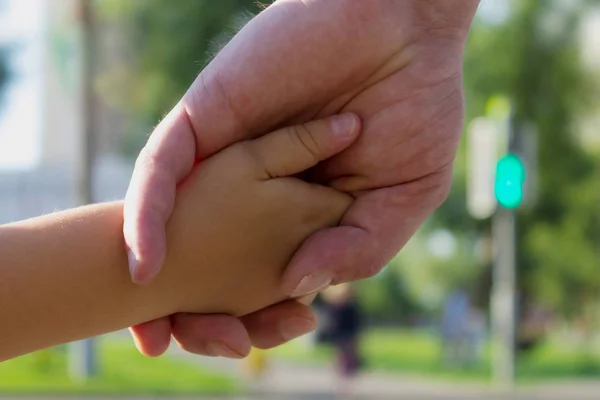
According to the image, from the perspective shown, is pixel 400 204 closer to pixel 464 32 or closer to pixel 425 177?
pixel 425 177

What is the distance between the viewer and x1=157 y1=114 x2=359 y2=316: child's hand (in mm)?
1610

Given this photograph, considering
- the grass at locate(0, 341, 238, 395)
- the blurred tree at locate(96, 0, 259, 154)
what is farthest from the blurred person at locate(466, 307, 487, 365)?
the blurred tree at locate(96, 0, 259, 154)

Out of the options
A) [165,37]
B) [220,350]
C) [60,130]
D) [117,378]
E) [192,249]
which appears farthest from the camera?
[60,130]

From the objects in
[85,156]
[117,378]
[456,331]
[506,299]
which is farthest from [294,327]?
[456,331]

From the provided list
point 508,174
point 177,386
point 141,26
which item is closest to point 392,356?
point 141,26

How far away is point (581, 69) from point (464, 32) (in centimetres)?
2320

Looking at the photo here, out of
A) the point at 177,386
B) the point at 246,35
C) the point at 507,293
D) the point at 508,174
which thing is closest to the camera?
the point at 246,35

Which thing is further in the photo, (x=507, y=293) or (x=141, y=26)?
(x=141, y=26)

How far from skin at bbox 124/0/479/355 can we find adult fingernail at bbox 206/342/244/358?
0.05 ft

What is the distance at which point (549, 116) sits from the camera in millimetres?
24094

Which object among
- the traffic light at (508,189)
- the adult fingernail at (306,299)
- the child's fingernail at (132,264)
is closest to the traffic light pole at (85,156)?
the traffic light at (508,189)

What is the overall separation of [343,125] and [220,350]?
1.41 feet

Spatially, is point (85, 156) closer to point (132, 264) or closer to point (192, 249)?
point (192, 249)

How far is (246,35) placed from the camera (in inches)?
63.1
